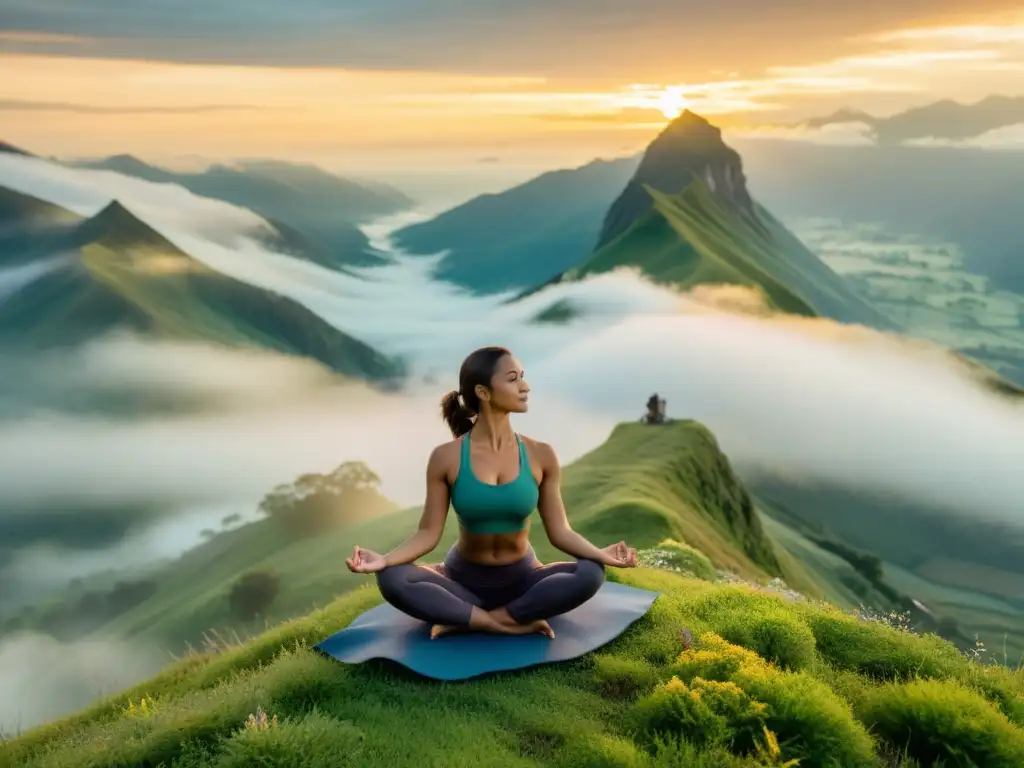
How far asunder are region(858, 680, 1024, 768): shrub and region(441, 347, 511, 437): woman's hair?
234 inches

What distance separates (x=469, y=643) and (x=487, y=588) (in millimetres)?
755

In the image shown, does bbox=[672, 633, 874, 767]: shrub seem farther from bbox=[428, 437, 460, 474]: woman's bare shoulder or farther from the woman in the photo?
bbox=[428, 437, 460, 474]: woman's bare shoulder

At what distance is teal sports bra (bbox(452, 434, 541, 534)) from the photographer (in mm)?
11977

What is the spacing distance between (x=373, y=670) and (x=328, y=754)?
7.78 ft

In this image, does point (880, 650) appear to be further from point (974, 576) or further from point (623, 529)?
point (974, 576)

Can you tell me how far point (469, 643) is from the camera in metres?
12.0

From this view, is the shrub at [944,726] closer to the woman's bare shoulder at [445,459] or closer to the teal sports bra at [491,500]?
the teal sports bra at [491,500]

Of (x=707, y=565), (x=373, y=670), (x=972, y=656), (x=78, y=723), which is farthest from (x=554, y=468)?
(x=707, y=565)

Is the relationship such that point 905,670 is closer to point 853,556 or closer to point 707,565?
point 707,565

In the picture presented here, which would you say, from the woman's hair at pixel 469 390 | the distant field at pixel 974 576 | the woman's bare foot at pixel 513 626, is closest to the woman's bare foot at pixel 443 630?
the woman's bare foot at pixel 513 626

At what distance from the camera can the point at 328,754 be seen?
9.24m

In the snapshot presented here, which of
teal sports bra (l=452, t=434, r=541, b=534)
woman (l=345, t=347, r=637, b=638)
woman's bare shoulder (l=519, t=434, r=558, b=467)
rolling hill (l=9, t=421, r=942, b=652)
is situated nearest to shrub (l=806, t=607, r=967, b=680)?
woman (l=345, t=347, r=637, b=638)

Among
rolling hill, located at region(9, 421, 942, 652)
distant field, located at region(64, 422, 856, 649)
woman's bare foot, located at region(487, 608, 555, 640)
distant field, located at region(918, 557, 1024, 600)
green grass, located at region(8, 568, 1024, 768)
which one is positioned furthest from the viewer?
distant field, located at region(918, 557, 1024, 600)

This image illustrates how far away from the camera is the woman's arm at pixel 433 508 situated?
471 inches
